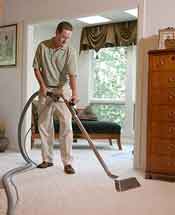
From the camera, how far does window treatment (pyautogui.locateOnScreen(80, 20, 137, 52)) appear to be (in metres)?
6.92

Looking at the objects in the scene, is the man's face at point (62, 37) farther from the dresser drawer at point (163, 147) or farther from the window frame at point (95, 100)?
the window frame at point (95, 100)

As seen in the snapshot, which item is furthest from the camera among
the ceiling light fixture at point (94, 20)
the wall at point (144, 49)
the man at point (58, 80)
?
the ceiling light fixture at point (94, 20)

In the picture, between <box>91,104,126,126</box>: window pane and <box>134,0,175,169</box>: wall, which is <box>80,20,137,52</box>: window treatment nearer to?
<box>91,104,126,126</box>: window pane

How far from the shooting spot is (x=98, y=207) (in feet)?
7.69

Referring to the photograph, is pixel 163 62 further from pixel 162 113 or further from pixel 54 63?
pixel 54 63

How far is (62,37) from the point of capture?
3549mm

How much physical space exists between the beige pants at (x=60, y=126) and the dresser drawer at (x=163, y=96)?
0.84 m

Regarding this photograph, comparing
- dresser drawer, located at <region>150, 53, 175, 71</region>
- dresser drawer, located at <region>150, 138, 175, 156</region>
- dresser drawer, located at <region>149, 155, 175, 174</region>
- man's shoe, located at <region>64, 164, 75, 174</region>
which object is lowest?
man's shoe, located at <region>64, 164, 75, 174</region>

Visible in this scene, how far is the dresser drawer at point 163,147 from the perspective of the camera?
328 centimetres

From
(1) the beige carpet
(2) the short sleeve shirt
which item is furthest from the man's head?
(1) the beige carpet

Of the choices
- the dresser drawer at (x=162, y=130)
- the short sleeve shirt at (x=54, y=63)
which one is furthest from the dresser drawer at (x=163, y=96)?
the short sleeve shirt at (x=54, y=63)

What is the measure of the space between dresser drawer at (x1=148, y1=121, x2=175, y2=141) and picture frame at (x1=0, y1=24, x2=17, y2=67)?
256 cm

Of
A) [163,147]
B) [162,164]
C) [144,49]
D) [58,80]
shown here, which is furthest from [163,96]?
[58,80]

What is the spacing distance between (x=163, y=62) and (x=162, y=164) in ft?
3.00
